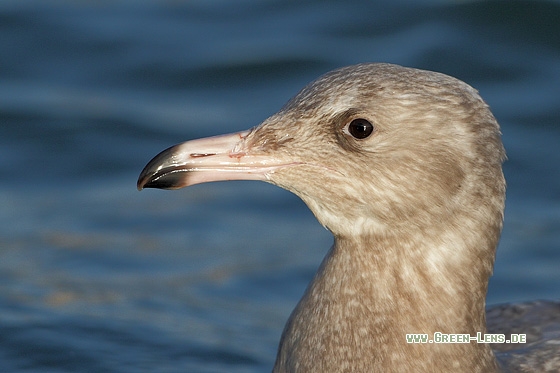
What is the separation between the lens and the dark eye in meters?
4.39

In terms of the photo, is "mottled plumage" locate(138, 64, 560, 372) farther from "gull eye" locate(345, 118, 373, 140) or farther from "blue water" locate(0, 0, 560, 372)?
"blue water" locate(0, 0, 560, 372)

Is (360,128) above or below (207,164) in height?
above

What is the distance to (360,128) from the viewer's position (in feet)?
14.4

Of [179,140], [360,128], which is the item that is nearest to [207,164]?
[360,128]

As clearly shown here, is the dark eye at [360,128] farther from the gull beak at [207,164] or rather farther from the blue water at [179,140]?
the blue water at [179,140]

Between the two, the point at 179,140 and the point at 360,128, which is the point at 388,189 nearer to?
the point at 360,128

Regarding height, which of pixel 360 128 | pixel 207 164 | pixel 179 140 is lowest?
pixel 207 164

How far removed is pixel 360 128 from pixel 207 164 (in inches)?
21.7

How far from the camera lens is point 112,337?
6535 millimetres

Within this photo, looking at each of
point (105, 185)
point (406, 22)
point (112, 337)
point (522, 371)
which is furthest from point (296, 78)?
point (522, 371)

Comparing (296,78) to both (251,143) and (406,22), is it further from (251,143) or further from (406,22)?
(251,143)

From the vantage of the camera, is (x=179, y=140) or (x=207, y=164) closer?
(x=207, y=164)

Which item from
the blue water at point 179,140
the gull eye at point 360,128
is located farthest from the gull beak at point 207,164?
the blue water at point 179,140

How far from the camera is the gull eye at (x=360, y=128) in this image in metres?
4.39
